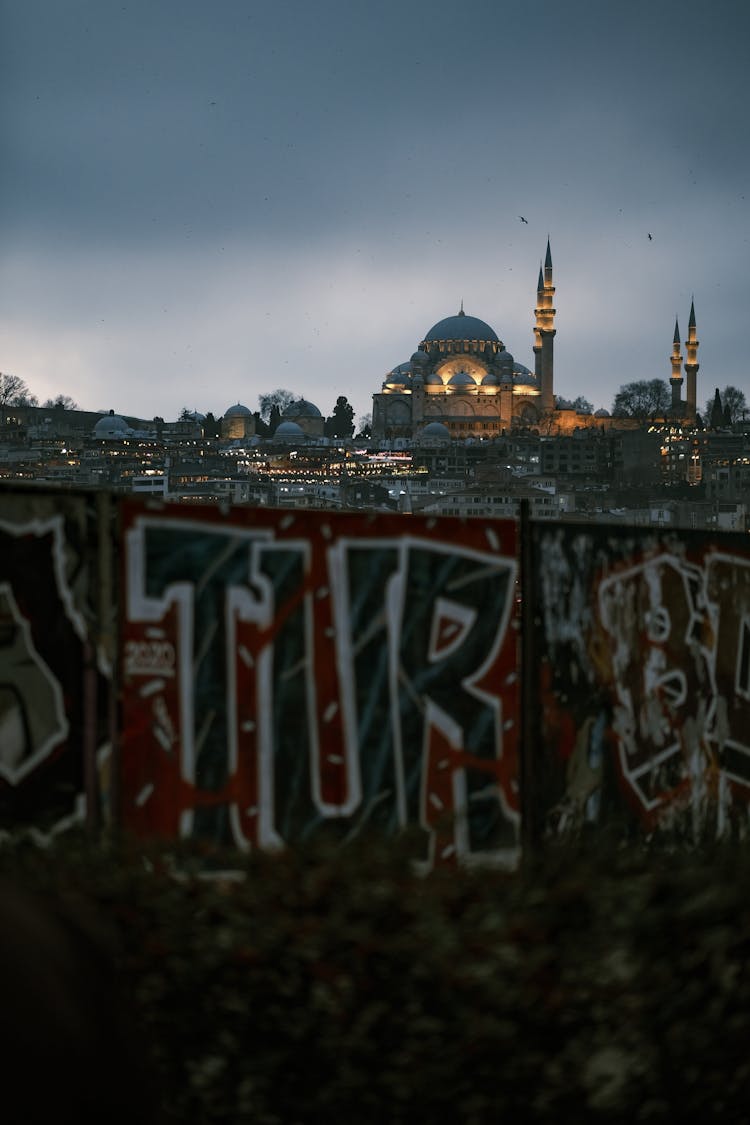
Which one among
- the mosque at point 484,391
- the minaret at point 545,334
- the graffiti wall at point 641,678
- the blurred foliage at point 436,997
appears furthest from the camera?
the mosque at point 484,391

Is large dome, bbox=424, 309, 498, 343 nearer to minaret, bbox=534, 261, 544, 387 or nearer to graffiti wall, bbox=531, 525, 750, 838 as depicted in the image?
minaret, bbox=534, 261, 544, 387

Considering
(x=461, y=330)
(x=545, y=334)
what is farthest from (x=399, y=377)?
(x=545, y=334)

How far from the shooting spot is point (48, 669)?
4.38m

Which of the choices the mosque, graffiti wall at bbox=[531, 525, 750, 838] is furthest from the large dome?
graffiti wall at bbox=[531, 525, 750, 838]

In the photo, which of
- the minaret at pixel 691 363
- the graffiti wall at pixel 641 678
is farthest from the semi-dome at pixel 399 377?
the graffiti wall at pixel 641 678

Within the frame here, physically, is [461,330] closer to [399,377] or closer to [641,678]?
[399,377]

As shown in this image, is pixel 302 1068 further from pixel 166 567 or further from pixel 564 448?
pixel 564 448

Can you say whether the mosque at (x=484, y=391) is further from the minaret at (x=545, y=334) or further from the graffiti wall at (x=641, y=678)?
the graffiti wall at (x=641, y=678)

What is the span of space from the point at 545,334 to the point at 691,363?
2308 cm

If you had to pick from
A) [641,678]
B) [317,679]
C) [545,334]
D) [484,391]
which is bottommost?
[641,678]

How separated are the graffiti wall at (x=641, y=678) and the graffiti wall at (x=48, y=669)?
1.86m

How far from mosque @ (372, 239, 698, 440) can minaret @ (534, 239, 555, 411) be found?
14 centimetres

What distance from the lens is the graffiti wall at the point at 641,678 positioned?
535 centimetres

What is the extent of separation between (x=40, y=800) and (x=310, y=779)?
98 cm
